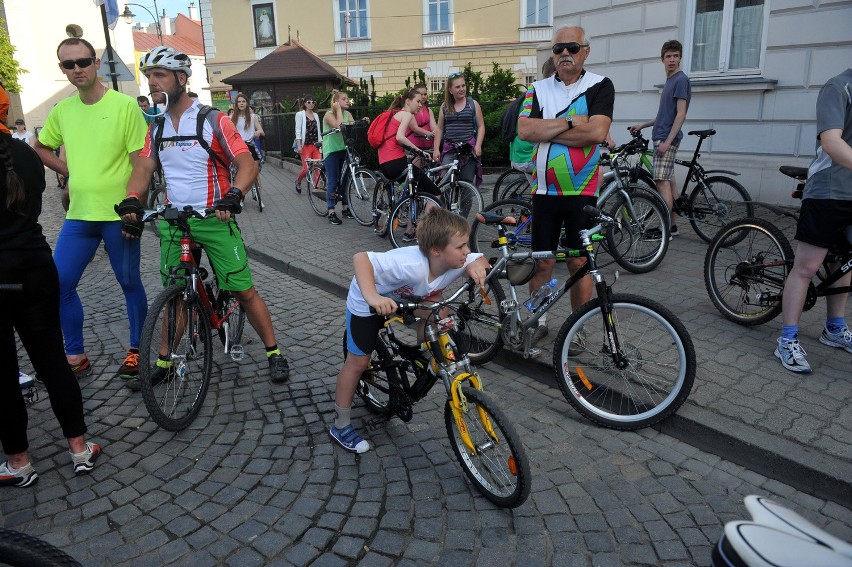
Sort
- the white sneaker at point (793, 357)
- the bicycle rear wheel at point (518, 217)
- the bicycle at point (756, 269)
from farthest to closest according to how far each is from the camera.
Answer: the bicycle rear wheel at point (518, 217), the bicycle at point (756, 269), the white sneaker at point (793, 357)

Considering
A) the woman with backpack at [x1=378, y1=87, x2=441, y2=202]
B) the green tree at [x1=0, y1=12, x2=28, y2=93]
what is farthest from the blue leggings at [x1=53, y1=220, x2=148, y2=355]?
the green tree at [x1=0, y1=12, x2=28, y2=93]

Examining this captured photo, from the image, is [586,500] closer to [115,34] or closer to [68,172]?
[68,172]

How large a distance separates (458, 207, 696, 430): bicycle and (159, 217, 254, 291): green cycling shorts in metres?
1.49

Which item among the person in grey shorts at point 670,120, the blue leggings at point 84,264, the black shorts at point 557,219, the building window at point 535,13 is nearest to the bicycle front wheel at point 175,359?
the blue leggings at point 84,264

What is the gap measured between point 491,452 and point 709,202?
552 centimetres

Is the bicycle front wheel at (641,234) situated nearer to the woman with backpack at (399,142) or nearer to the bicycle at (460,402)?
the woman with backpack at (399,142)

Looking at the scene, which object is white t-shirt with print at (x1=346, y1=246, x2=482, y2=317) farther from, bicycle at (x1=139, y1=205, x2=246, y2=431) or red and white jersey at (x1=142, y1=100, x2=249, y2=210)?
red and white jersey at (x1=142, y1=100, x2=249, y2=210)

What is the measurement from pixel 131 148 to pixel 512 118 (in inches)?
193

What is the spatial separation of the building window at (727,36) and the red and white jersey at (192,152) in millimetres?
7689

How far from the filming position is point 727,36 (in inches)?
357

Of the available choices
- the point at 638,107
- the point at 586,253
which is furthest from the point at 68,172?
the point at 638,107

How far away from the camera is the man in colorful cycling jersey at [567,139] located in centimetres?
412

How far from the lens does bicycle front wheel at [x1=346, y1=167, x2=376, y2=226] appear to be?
9539 mm

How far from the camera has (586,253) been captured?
3625mm
